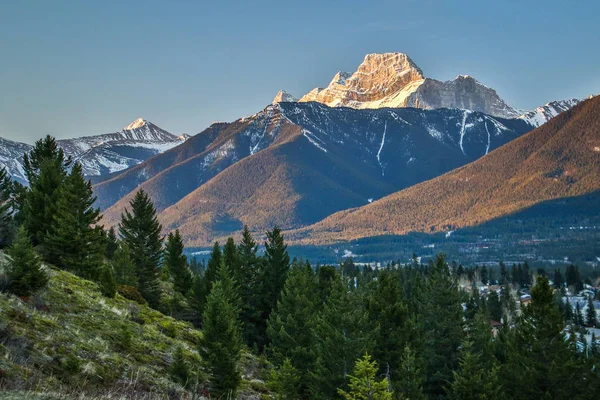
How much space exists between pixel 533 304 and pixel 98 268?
3003 cm

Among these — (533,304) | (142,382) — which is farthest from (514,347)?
(142,382)

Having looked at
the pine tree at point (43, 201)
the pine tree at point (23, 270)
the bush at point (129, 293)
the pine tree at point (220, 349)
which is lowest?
the pine tree at point (220, 349)

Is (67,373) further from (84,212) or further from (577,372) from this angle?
(577,372)

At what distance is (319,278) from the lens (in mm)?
65375

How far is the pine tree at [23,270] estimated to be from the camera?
67.1ft

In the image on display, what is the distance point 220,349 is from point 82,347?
29.4 ft

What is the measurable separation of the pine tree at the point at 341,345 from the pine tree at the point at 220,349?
264 inches

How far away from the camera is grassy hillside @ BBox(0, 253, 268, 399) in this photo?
1288 centimetres

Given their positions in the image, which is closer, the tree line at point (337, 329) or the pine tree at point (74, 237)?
the tree line at point (337, 329)

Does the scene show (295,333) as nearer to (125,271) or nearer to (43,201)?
(125,271)

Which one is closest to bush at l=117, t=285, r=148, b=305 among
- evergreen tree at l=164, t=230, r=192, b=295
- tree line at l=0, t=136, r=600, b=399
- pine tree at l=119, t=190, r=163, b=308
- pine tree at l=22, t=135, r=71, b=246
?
tree line at l=0, t=136, r=600, b=399

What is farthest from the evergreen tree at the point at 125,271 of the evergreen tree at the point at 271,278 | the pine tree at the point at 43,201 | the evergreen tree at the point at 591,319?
the evergreen tree at the point at 591,319

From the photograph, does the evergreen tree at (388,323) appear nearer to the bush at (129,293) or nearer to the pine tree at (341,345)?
the pine tree at (341,345)

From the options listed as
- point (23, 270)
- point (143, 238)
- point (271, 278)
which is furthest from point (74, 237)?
point (271, 278)
